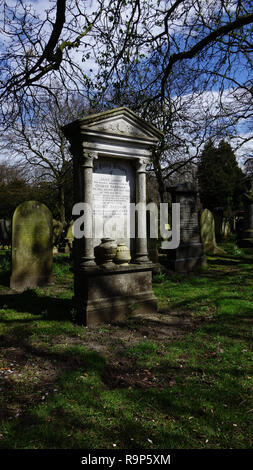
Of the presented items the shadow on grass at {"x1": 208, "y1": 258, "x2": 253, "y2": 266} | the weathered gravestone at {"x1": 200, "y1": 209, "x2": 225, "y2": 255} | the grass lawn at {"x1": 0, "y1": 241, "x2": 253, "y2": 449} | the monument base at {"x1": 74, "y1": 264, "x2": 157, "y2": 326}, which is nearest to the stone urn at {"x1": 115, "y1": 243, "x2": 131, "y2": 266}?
the monument base at {"x1": 74, "y1": 264, "x2": 157, "y2": 326}

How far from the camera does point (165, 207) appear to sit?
46.4 ft

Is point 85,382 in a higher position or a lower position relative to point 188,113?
lower

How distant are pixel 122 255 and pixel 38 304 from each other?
88.8 inches

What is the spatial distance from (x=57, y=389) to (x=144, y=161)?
4.36m

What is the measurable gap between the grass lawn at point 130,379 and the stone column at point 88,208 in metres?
0.96

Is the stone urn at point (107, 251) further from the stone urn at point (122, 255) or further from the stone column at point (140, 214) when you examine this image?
the stone column at point (140, 214)

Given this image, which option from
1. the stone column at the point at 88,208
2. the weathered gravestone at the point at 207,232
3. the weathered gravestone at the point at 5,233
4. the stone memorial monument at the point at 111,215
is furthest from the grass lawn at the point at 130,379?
the weathered gravestone at the point at 5,233

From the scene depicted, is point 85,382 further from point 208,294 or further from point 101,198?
point 208,294

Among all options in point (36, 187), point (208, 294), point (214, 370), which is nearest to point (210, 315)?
point (208, 294)

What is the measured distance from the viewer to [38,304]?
6.84 meters

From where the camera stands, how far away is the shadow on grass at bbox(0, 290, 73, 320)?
6007 millimetres

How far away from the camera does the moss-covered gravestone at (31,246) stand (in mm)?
8406
